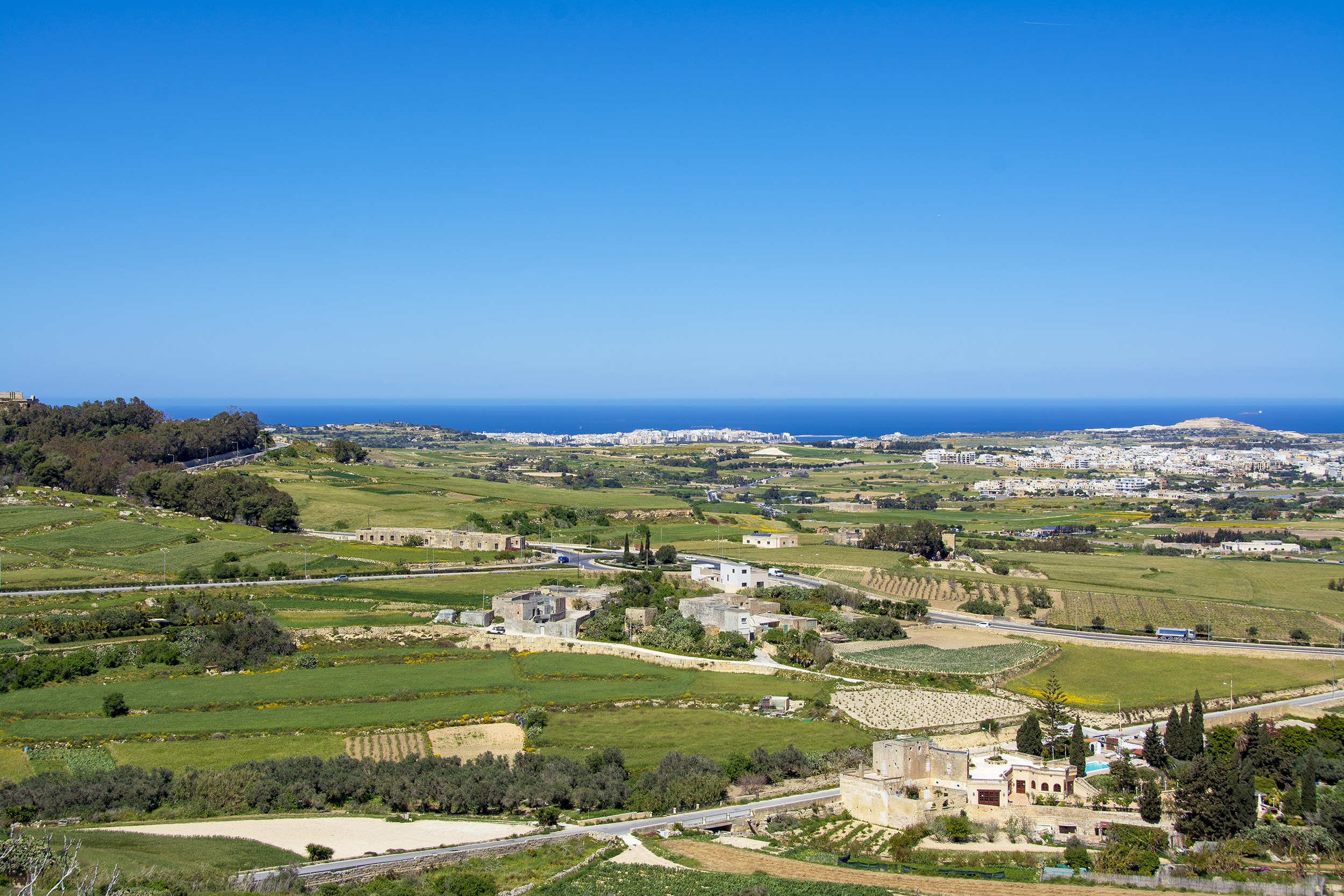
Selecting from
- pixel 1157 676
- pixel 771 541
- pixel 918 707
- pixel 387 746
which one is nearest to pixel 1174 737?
pixel 918 707

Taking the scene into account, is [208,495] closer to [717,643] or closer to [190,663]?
[190,663]

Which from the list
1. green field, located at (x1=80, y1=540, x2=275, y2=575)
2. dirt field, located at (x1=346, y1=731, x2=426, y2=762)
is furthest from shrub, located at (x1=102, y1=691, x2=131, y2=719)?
green field, located at (x1=80, y1=540, x2=275, y2=575)

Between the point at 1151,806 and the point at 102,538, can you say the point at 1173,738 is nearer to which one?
the point at 1151,806

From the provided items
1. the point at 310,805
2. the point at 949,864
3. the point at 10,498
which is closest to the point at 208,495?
the point at 10,498

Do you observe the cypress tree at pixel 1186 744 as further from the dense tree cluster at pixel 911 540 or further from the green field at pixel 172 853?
the dense tree cluster at pixel 911 540

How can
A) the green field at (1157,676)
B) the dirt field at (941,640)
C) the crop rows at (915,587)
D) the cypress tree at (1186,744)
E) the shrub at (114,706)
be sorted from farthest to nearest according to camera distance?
the crop rows at (915,587) < the dirt field at (941,640) < the green field at (1157,676) < the shrub at (114,706) < the cypress tree at (1186,744)

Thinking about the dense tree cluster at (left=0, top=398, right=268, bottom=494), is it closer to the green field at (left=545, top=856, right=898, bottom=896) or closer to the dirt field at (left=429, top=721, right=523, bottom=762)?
the dirt field at (left=429, top=721, right=523, bottom=762)

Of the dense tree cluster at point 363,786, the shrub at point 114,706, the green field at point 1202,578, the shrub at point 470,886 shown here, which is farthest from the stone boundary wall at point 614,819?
the green field at point 1202,578
